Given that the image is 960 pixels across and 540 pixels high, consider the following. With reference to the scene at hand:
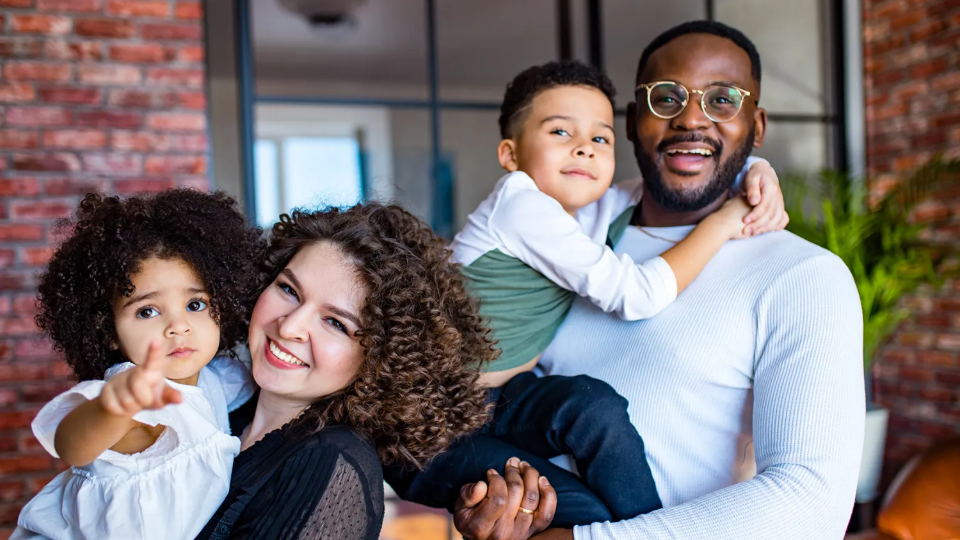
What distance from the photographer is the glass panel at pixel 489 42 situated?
5.50 m

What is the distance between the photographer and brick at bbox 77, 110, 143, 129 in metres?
2.93

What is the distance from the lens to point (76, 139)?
9.58 ft

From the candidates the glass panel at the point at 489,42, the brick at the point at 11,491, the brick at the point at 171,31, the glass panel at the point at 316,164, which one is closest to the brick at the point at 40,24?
the brick at the point at 171,31

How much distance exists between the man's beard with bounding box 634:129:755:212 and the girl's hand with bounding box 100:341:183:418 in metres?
1.24

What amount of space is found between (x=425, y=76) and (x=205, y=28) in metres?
4.99

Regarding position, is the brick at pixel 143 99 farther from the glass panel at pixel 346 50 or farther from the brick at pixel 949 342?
the brick at pixel 949 342

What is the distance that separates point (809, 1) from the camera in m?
4.51

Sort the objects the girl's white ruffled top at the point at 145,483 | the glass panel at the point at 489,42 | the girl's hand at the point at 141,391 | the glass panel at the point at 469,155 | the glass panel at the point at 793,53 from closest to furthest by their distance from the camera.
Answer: the girl's hand at the point at 141,391, the girl's white ruffled top at the point at 145,483, the glass panel at the point at 793,53, the glass panel at the point at 489,42, the glass panel at the point at 469,155

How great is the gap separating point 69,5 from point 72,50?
165mm

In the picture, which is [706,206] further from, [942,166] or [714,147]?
[942,166]

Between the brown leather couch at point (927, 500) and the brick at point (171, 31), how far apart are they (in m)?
3.04

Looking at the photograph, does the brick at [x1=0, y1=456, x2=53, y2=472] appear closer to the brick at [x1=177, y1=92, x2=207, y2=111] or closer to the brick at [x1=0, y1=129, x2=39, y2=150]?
the brick at [x1=0, y1=129, x2=39, y2=150]

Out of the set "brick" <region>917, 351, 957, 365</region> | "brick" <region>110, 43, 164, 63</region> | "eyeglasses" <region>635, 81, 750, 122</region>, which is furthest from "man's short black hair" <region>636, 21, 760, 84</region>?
"brick" <region>917, 351, 957, 365</region>

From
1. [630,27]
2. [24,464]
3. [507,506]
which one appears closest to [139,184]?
[24,464]
